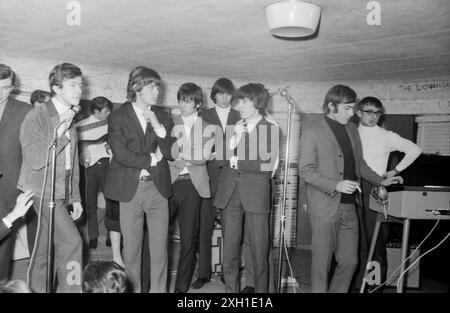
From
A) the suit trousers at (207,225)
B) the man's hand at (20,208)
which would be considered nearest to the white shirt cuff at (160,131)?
the suit trousers at (207,225)

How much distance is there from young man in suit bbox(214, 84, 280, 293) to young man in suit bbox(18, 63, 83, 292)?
100cm

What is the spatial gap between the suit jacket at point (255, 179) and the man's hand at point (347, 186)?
1.53ft

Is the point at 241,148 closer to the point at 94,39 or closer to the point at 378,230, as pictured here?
the point at 378,230

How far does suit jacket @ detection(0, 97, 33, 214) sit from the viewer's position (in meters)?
3.09

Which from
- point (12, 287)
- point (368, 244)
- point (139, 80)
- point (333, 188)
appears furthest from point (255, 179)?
point (12, 287)

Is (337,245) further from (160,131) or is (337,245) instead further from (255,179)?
(160,131)

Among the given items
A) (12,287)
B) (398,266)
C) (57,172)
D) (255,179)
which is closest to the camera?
(12,287)

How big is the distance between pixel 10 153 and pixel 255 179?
1625mm

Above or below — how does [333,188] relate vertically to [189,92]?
below

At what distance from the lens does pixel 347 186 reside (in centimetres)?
308

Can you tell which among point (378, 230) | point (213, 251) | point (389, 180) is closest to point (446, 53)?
point (389, 180)

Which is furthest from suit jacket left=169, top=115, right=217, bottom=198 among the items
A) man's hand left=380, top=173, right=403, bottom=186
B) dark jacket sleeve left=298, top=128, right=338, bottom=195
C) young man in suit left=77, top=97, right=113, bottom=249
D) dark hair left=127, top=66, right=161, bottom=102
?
young man in suit left=77, top=97, right=113, bottom=249

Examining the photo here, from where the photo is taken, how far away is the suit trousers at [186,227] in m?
3.45
